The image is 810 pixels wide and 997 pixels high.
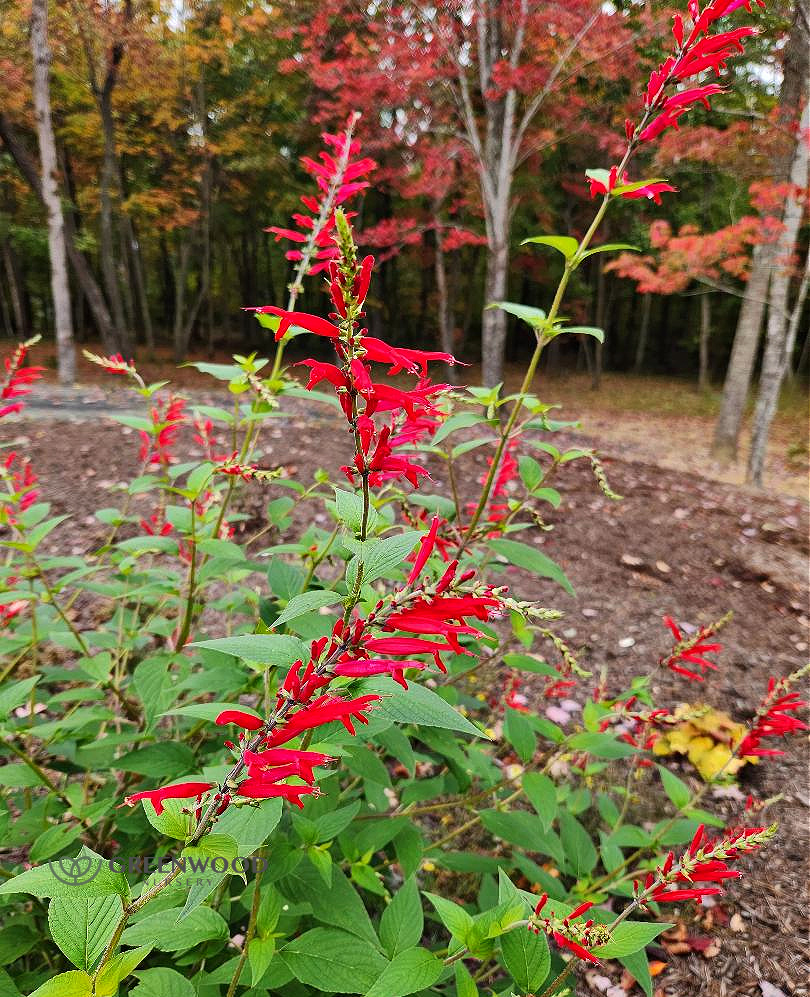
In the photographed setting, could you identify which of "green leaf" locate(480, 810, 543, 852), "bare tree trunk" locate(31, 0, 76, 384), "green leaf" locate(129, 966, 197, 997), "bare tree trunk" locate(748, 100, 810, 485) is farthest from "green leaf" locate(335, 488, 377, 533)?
"bare tree trunk" locate(31, 0, 76, 384)

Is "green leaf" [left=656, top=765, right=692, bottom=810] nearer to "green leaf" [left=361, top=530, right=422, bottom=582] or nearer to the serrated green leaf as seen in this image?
the serrated green leaf

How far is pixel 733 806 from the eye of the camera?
2.28 meters

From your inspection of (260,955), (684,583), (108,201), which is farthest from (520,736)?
(108,201)

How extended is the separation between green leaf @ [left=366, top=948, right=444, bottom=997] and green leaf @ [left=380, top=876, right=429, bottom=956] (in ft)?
0.54

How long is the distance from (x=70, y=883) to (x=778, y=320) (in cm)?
683

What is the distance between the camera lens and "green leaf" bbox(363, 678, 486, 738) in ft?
1.97

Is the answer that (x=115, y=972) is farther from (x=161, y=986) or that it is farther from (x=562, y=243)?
(x=562, y=243)

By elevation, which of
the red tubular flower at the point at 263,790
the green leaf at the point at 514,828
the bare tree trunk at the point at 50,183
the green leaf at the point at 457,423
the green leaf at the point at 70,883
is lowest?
the green leaf at the point at 514,828

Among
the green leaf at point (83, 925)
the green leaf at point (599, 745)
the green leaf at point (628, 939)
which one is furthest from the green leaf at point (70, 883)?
the green leaf at point (599, 745)

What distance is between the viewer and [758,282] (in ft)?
21.9

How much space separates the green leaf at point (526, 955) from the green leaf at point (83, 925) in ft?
1.73

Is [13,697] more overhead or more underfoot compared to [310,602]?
more underfoot

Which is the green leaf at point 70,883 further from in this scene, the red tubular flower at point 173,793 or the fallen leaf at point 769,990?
the fallen leaf at point 769,990

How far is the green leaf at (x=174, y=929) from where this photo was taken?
0.69 metres
